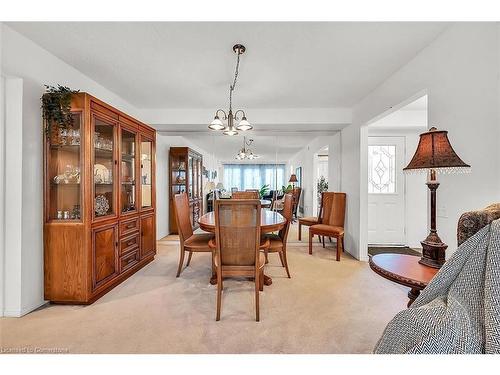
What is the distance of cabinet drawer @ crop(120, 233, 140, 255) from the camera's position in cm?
267

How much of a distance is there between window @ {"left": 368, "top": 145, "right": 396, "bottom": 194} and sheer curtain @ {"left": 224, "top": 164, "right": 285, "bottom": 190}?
5.62ft

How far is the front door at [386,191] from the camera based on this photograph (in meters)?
4.21

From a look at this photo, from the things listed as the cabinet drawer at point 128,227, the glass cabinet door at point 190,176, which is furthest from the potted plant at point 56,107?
the glass cabinet door at point 190,176

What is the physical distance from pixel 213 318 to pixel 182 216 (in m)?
1.36

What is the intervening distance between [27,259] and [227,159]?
14.1 feet

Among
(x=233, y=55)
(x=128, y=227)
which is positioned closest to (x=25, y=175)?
(x=128, y=227)

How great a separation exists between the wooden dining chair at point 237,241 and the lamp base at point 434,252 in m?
1.15

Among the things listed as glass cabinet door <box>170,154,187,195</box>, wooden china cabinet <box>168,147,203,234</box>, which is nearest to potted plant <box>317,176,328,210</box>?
wooden china cabinet <box>168,147,203,234</box>

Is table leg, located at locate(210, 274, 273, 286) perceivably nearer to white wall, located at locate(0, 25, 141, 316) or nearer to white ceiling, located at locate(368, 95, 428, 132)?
white wall, located at locate(0, 25, 141, 316)

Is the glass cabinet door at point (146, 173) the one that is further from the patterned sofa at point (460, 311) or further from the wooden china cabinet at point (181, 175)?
the patterned sofa at point (460, 311)

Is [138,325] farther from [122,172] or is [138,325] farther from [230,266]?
[122,172]

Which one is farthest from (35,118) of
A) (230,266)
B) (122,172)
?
(230,266)

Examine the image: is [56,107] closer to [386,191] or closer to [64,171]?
[64,171]
